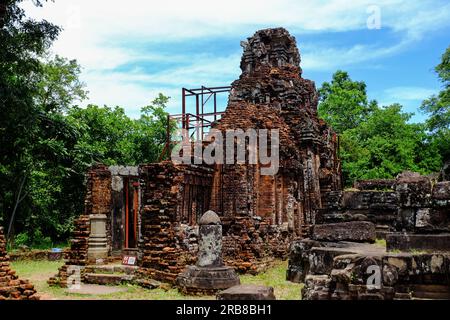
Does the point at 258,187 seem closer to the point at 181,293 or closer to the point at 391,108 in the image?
the point at 181,293

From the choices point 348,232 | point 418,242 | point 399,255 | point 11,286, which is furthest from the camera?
point 11,286

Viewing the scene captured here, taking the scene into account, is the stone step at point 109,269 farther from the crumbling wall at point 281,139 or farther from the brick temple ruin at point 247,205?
the crumbling wall at point 281,139

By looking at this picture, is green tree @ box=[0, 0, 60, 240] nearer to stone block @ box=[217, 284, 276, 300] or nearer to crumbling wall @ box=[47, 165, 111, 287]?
crumbling wall @ box=[47, 165, 111, 287]

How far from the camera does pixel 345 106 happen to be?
35.8 m

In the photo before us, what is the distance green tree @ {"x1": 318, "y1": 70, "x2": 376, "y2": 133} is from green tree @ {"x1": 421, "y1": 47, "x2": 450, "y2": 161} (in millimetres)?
5525

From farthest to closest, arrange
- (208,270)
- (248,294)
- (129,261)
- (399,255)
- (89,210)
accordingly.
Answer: (89,210) → (129,261) → (208,270) → (248,294) → (399,255)

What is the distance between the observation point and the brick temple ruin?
42.8 ft

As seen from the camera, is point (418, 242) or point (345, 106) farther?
point (345, 106)

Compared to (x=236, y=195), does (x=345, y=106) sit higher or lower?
higher

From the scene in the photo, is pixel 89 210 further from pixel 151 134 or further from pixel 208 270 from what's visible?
pixel 151 134

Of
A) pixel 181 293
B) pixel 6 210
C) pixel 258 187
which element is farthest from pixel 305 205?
pixel 6 210

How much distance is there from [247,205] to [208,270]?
422 cm

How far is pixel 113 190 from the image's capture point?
51.3 feet

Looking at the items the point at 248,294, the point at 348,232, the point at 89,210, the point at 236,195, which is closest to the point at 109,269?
the point at 89,210
